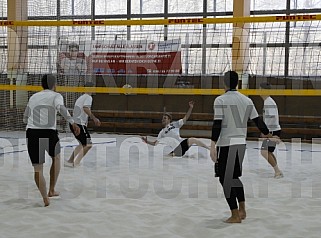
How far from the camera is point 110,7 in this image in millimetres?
13367

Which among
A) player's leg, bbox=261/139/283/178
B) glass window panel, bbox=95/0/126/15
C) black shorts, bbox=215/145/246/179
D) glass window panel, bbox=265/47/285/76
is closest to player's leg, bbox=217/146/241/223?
black shorts, bbox=215/145/246/179

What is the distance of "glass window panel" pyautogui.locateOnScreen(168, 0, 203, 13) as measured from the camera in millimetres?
12727

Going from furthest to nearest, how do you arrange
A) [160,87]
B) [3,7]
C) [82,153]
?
[3,7] < [160,87] < [82,153]

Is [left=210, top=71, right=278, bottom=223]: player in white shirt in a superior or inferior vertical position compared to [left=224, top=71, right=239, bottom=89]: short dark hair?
inferior

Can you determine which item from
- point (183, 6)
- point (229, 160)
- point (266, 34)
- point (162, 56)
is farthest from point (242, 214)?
point (183, 6)

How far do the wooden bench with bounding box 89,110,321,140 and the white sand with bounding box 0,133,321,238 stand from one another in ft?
10.6

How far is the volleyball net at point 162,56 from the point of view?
1155 centimetres

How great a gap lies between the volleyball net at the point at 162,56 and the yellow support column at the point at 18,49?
0.02 metres

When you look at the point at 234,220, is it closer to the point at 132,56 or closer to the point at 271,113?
the point at 271,113

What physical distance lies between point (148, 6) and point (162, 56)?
1648 mm

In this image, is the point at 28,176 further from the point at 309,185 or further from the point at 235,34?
the point at 235,34

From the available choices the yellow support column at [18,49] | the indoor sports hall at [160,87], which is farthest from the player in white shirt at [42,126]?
the yellow support column at [18,49]

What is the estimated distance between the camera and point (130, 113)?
40.3ft

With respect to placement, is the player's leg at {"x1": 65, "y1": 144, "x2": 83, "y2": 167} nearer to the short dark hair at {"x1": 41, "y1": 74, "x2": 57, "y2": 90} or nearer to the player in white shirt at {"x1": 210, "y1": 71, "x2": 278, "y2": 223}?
the short dark hair at {"x1": 41, "y1": 74, "x2": 57, "y2": 90}
